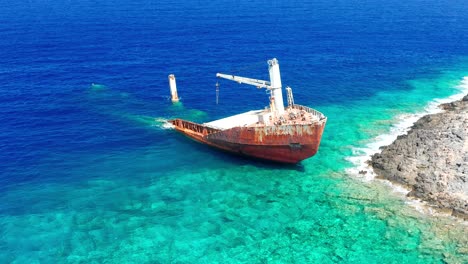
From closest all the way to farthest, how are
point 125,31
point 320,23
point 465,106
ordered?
point 465,106
point 125,31
point 320,23

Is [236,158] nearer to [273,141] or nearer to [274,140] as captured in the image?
[273,141]

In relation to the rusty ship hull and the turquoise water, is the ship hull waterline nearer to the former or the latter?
the rusty ship hull

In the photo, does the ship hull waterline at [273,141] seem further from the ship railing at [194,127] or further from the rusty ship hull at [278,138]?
the ship railing at [194,127]

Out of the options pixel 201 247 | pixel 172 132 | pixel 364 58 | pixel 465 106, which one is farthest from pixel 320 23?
pixel 201 247

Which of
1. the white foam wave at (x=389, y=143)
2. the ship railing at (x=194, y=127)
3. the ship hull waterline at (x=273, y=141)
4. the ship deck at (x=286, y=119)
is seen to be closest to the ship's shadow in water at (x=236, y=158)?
the ship hull waterline at (x=273, y=141)

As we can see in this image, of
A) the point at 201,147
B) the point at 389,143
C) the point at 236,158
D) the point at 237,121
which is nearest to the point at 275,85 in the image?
the point at 237,121

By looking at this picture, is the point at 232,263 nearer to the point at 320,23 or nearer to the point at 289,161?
the point at 289,161

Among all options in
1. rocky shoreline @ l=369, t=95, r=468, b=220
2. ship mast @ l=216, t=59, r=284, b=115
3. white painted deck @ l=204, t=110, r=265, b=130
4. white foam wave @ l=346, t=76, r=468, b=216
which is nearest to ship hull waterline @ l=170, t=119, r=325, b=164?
white painted deck @ l=204, t=110, r=265, b=130
